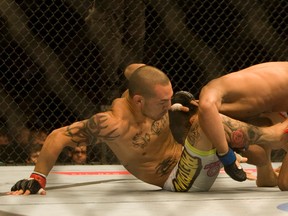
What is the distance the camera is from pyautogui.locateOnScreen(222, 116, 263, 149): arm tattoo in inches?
73.7

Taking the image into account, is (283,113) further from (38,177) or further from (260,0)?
(260,0)

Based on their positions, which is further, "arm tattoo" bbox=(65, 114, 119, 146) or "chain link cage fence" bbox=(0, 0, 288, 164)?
"chain link cage fence" bbox=(0, 0, 288, 164)

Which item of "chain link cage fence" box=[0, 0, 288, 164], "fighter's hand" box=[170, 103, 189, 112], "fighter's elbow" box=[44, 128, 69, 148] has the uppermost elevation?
"fighter's hand" box=[170, 103, 189, 112]

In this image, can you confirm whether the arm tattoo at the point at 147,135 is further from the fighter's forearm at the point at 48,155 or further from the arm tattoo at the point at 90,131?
the fighter's forearm at the point at 48,155

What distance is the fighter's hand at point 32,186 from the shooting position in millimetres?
1822

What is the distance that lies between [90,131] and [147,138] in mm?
187

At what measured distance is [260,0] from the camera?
412 cm

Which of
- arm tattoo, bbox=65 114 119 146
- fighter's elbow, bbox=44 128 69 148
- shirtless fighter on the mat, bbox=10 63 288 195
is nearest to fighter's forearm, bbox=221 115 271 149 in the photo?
shirtless fighter on the mat, bbox=10 63 288 195

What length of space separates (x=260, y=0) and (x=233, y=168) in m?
2.52

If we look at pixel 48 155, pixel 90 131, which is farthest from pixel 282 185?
pixel 48 155

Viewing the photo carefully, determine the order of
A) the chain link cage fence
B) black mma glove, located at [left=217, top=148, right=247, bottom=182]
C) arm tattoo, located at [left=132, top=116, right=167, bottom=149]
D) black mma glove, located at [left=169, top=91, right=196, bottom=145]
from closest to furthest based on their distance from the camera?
black mma glove, located at [left=217, top=148, right=247, bottom=182]
arm tattoo, located at [left=132, top=116, right=167, bottom=149]
black mma glove, located at [left=169, top=91, right=196, bottom=145]
the chain link cage fence

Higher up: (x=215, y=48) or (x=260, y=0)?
(x=260, y=0)

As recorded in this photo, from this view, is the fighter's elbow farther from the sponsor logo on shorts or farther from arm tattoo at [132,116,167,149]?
the sponsor logo on shorts

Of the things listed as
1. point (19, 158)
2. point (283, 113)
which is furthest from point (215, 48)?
point (283, 113)
